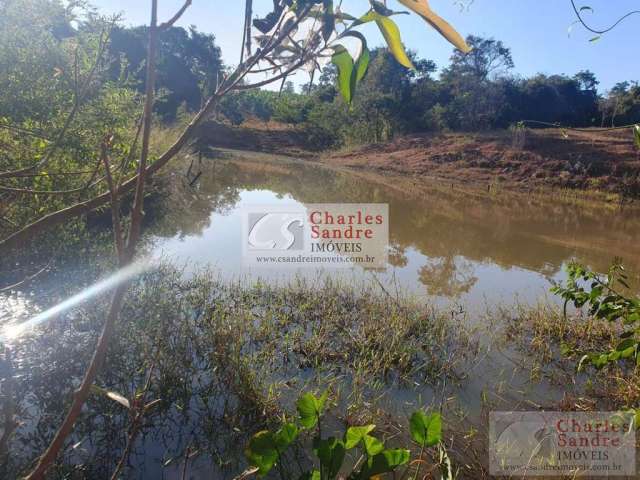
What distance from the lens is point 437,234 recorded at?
280 inches

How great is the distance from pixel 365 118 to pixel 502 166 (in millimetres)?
8279

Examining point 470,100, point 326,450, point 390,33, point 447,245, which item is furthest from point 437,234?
point 470,100

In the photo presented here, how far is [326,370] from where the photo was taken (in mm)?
2559

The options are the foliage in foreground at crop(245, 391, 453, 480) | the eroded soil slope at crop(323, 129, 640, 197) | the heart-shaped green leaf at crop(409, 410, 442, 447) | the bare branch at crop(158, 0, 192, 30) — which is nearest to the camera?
the bare branch at crop(158, 0, 192, 30)

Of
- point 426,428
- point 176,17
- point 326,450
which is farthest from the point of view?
point 426,428

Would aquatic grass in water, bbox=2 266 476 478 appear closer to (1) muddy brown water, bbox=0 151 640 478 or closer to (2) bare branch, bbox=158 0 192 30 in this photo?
(1) muddy brown water, bbox=0 151 640 478

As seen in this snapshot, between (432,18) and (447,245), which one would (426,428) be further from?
(447,245)

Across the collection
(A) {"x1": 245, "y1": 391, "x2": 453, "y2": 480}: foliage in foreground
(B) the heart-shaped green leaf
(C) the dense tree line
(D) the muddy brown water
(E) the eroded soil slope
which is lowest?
(D) the muddy brown water

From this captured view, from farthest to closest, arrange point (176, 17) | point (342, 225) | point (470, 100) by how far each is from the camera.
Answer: point (470, 100), point (342, 225), point (176, 17)

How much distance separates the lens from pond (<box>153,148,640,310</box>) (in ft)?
14.7

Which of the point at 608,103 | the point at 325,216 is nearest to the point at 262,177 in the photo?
the point at 325,216

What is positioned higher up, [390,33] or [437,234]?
[390,33]

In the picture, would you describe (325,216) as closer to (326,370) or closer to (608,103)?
(326,370)

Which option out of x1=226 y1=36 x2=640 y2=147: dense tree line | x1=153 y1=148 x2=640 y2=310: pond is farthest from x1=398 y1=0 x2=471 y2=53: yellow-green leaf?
x1=226 y1=36 x2=640 y2=147: dense tree line
